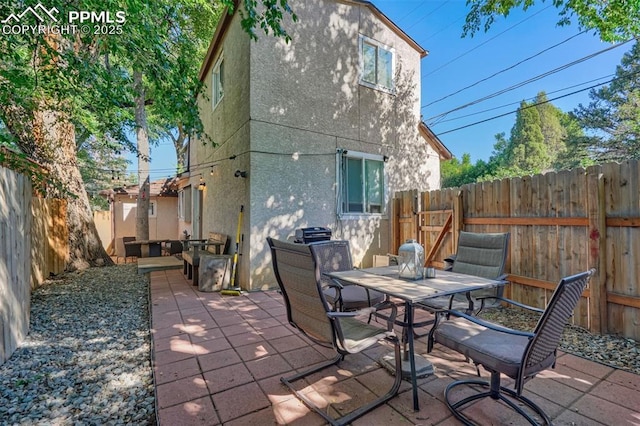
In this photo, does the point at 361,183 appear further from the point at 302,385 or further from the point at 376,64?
the point at 302,385

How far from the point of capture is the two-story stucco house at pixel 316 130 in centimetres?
568

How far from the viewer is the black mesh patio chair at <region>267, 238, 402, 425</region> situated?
2008 mm

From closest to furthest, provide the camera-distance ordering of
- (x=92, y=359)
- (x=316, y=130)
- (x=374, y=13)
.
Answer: (x=92, y=359) → (x=316, y=130) → (x=374, y=13)

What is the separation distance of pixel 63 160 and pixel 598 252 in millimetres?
10658

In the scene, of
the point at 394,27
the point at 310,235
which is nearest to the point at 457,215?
the point at 310,235

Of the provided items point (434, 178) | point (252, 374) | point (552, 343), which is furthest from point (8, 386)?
point (434, 178)

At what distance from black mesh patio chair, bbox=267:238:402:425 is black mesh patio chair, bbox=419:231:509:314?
3.52 feet

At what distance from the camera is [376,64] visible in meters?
7.31

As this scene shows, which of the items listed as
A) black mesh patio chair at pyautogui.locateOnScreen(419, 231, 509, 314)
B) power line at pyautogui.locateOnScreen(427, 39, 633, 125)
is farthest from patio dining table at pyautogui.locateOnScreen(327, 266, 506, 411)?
power line at pyautogui.locateOnScreen(427, 39, 633, 125)

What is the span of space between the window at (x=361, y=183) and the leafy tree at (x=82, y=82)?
314 centimetres

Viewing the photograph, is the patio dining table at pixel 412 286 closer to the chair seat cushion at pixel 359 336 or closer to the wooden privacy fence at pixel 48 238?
the chair seat cushion at pixel 359 336

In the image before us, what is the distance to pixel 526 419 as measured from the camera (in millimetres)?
1931

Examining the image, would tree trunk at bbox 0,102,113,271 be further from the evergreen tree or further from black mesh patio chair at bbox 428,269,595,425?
the evergreen tree

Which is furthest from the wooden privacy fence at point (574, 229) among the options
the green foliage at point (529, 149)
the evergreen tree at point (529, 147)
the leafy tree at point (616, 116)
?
the evergreen tree at point (529, 147)
